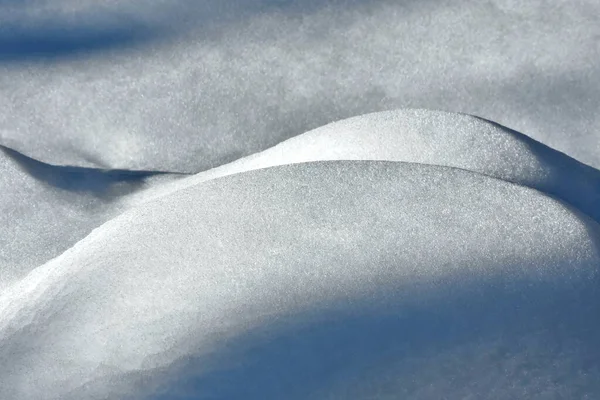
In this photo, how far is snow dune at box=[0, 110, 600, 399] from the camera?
2.00 ft

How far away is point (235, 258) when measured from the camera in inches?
26.6

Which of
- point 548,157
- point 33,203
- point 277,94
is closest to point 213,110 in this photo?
point 277,94

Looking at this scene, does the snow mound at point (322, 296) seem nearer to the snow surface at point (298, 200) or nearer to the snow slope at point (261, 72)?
the snow surface at point (298, 200)

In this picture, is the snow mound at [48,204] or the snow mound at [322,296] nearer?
the snow mound at [322,296]

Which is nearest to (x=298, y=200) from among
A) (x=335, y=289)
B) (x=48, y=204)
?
(x=335, y=289)

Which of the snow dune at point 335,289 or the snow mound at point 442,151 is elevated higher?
the snow mound at point 442,151

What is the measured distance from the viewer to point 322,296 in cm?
65

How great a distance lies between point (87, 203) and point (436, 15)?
43 centimetres

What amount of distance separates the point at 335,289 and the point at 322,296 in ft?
0.04

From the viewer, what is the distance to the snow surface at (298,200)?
621 millimetres

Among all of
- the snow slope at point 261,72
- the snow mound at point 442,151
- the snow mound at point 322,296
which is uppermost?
the snow slope at point 261,72

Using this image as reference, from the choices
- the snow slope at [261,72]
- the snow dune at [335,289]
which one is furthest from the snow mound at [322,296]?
the snow slope at [261,72]

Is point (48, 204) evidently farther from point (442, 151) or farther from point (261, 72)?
point (442, 151)

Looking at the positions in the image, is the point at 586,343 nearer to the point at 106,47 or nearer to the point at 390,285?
Result: the point at 390,285
